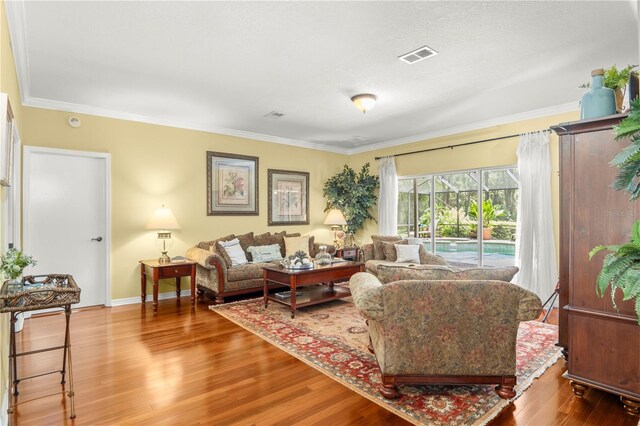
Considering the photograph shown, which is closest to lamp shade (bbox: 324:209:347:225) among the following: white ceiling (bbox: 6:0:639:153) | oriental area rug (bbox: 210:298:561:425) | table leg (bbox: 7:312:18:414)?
oriental area rug (bbox: 210:298:561:425)

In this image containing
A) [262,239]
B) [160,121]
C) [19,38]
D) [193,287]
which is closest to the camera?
[19,38]

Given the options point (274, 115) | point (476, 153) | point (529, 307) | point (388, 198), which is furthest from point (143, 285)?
point (476, 153)

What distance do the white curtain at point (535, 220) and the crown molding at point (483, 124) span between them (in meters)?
0.30

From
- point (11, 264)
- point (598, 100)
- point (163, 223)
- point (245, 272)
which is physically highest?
point (598, 100)

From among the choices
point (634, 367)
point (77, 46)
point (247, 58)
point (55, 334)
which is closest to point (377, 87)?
point (247, 58)

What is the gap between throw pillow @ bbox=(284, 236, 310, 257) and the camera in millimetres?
6246

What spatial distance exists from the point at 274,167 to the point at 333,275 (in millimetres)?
2881

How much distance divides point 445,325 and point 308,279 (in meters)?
2.40

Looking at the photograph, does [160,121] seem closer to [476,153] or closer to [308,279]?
[308,279]

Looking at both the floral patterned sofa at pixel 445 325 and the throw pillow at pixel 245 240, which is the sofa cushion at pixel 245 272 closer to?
the throw pillow at pixel 245 240

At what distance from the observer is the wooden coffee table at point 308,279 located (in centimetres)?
440

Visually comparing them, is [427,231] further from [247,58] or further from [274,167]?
[247,58]

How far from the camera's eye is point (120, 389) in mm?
2629

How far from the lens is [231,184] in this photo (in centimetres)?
623
